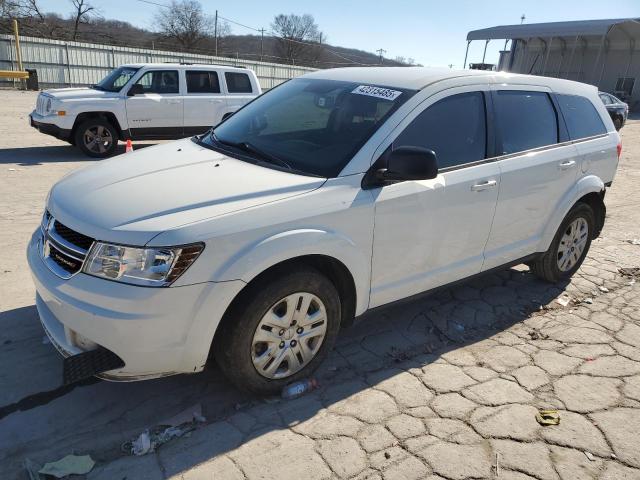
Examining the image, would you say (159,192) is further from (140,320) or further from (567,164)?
(567,164)

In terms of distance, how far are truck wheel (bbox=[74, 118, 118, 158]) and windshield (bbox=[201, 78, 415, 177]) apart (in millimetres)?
6995

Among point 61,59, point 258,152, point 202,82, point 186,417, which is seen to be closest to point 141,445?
point 186,417

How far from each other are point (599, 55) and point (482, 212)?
118 ft

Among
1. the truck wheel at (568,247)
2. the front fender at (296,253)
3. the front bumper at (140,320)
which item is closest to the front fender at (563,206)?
the truck wheel at (568,247)

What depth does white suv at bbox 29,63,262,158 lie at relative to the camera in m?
9.78

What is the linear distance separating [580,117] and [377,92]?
2228mm

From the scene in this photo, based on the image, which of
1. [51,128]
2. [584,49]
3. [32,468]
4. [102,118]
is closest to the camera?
[32,468]

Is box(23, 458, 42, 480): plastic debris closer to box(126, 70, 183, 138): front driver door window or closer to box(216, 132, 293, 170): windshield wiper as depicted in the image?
box(216, 132, 293, 170): windshield wiper

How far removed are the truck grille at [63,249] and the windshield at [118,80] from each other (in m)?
8.31

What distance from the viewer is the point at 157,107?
1049 cm

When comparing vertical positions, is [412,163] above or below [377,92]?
below

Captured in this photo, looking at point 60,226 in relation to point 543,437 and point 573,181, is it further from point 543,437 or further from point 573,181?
point 573,181

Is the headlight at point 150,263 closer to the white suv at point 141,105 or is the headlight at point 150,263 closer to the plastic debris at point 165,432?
the plastic debris at point 165,432

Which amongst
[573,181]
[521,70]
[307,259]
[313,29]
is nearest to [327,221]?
[307,259]
